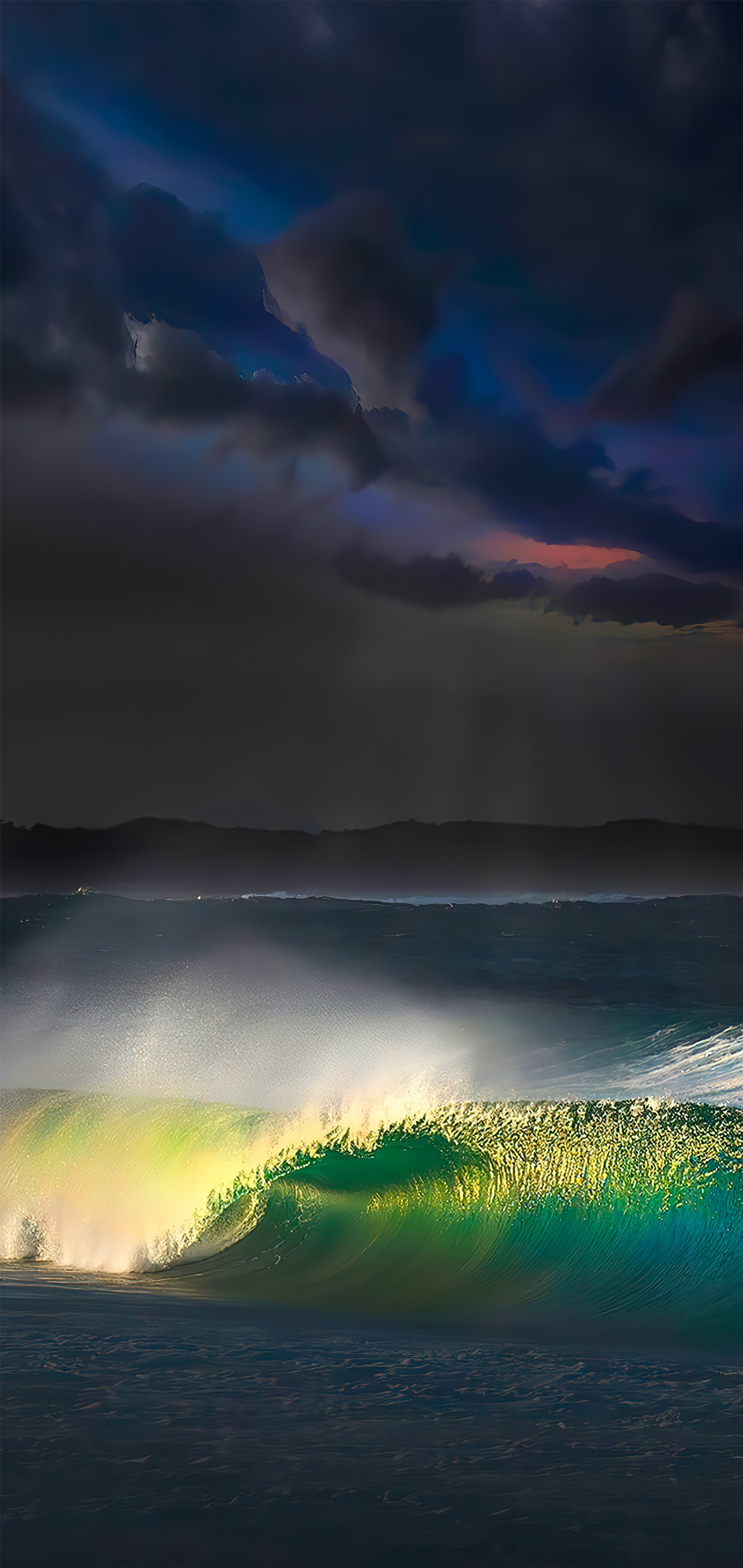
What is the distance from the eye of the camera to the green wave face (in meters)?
6.46

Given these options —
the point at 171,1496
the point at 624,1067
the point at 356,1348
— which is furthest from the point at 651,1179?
the point at 171,1496

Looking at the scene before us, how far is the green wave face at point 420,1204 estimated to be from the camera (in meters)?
6.46

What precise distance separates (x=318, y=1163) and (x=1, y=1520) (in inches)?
215

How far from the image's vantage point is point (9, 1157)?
26.1ft

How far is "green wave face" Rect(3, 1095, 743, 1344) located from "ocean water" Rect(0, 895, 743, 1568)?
1.0 inches

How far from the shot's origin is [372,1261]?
7.13m

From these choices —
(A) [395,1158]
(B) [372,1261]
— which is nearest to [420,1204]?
(A) [395,1158]

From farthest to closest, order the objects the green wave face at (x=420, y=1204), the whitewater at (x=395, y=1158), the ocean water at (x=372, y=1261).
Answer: the whitewater at (x=395, y=1158) < the green wave face at (x=420, y=1204) < the ocean water at (x=372, y=1261)

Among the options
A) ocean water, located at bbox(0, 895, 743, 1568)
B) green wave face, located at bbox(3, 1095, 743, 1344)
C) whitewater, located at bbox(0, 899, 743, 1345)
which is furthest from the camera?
whitewater, located at bbox(0, 899, 743, 1345)

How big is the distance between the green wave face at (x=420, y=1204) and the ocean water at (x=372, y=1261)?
26mm

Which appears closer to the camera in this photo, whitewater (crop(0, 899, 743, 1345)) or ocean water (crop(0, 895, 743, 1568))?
ocean water (crop(0, 895, 743, 1568))

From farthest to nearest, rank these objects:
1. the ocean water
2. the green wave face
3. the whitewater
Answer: the whitewater → the green wave face → the ocean water

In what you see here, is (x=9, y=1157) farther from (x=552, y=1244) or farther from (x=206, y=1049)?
(x=552, y=1244)

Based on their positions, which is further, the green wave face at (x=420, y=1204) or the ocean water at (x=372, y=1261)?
the green wave face at (x=420, y=1204)
